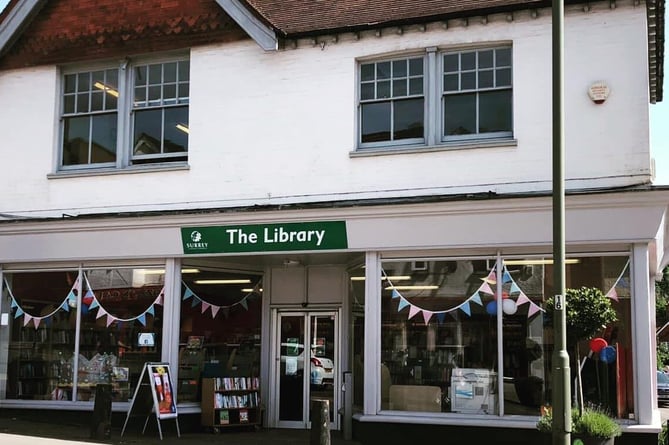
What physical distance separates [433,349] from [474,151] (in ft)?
10.4

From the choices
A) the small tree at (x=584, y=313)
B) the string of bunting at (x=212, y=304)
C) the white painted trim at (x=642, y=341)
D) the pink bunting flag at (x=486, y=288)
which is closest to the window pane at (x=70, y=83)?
the string of bunting at (x=212, y=304)

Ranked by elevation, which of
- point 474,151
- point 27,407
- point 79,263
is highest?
point 474,151

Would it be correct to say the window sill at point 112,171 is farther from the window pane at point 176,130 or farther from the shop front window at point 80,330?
the shop front window at point 80,330

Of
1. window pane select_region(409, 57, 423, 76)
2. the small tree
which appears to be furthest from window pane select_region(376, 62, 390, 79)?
the small tree

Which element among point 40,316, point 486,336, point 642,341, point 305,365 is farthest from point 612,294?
point 40,316

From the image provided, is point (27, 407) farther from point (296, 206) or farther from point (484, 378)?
point (484, 378)

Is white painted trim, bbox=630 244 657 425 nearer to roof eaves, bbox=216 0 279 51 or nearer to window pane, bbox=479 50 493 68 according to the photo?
window pane, bbox=479 50 493 68

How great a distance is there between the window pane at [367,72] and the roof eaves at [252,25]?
4.98 feet

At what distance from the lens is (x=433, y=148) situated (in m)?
12.9

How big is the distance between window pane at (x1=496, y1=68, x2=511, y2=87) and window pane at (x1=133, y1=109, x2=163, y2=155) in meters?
6.10

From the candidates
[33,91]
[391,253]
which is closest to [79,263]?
[33,91]

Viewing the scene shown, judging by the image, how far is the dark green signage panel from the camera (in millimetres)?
13188

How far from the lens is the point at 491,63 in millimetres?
12922

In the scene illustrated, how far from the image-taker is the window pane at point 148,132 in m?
14.9
